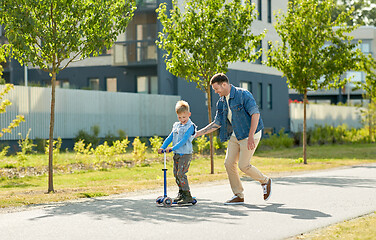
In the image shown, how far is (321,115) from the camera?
44.8 m

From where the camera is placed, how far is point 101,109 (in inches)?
1126

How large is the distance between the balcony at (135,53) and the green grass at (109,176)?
9.96m

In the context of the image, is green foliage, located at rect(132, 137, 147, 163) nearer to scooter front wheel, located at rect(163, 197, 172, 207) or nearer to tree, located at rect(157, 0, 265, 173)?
tree, located at rect(157, 0, 265, 173)

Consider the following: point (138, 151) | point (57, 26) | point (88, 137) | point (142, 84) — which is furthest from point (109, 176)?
point (142, 84)

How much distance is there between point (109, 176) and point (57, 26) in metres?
4.98

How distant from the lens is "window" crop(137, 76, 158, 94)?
3494cm

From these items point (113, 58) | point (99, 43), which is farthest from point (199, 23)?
point (113, 58)

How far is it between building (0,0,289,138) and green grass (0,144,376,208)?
9097mm

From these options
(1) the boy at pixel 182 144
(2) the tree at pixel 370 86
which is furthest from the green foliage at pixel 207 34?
(2) the tree at pixel 370 86

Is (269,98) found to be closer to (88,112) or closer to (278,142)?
(278,142)

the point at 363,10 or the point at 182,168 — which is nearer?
the point at 182,168

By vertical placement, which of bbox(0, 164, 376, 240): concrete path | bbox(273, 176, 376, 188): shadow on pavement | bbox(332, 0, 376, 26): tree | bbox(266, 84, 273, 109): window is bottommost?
bbox(273, 176, 376, 188): shadow on pavement

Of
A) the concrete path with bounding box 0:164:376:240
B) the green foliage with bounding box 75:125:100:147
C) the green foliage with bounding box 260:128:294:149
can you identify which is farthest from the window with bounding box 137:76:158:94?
the concrete path with bounding box 0:164:376:240

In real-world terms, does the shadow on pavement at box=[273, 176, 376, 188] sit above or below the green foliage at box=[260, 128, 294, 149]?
below
